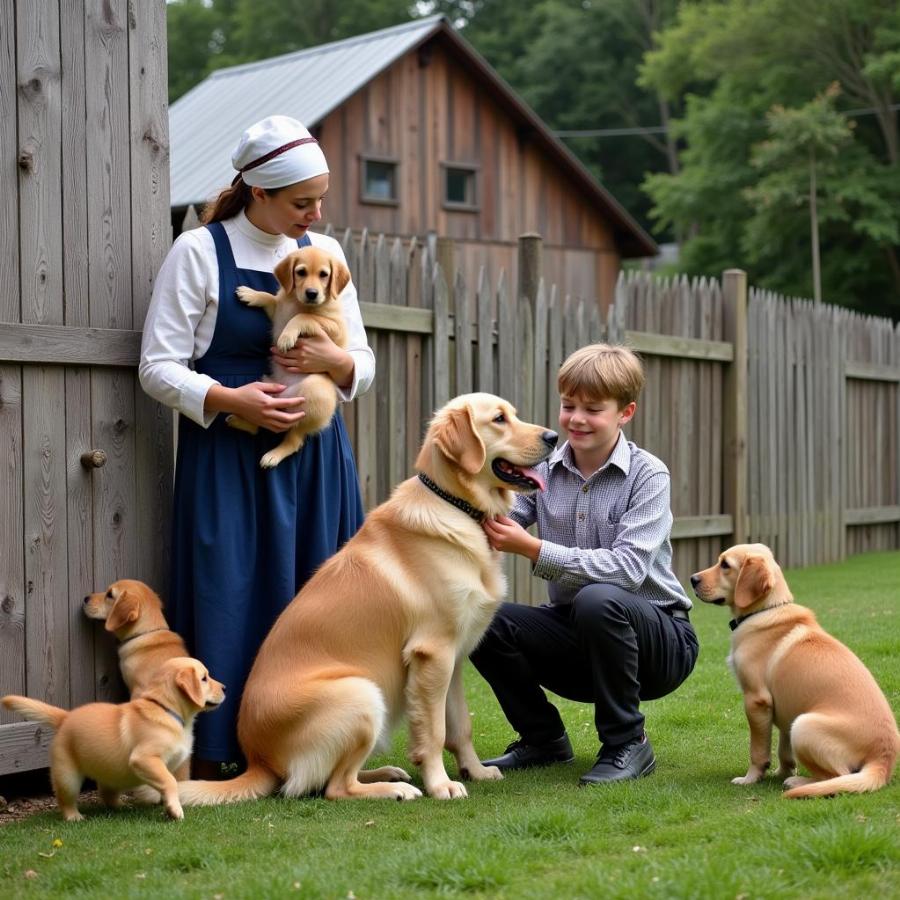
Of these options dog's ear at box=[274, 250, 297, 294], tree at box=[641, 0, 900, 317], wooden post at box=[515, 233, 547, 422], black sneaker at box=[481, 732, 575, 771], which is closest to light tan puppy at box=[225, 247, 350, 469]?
dog's ear at box=[274, 250, 297, 294]

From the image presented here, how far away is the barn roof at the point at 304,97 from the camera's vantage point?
22203 mm

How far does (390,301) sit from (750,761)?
3678 millimetres

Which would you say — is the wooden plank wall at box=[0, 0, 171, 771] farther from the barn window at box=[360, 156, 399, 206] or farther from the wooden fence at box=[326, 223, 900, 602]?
the barn window at box=[360, 156, 399, 206]

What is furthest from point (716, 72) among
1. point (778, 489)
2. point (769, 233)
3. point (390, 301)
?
point (390, 301)

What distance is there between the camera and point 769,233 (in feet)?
106

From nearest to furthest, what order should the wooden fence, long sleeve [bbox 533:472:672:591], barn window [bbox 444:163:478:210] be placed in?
1. long sleeve [bbox 533:472:672:591]
2. the wooden fence
3. barn window [bbox 444:163:478:210]

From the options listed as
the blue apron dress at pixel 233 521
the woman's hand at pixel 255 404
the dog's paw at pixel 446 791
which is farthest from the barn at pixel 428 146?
the dog's paw at pixel 446 791

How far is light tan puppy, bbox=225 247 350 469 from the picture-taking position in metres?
4.86

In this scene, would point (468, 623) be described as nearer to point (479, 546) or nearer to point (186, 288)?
point (479, 546)

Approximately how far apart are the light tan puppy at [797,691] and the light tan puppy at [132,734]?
1941 millimetres

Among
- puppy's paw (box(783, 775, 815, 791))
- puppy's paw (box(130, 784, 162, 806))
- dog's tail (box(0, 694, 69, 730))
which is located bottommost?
puppy's paw (box(130, 784, 162, 806))

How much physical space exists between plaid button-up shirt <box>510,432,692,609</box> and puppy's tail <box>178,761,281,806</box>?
1.29 metres

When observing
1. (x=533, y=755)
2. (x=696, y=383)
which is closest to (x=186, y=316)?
(x=533, y=755)

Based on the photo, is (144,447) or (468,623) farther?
(144,447)
